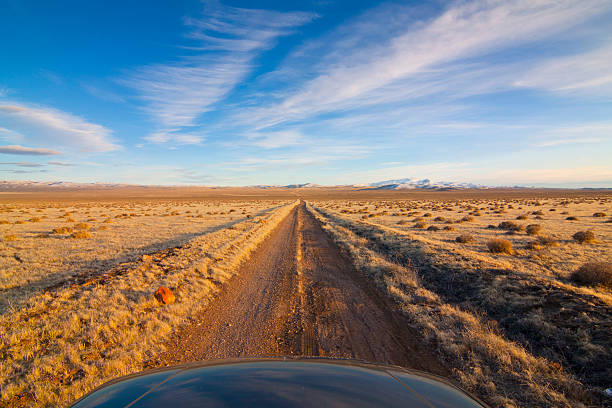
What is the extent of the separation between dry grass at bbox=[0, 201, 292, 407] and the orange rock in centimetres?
15

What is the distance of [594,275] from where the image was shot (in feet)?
27.2

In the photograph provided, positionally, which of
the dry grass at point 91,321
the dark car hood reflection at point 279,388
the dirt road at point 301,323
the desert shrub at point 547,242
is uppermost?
the dark car hood reflection at point 279,388

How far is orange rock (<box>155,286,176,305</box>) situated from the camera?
7477mm

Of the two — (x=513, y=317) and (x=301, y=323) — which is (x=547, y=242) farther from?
(x=301, y=323)

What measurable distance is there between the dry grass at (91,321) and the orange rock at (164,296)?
15 centimetres

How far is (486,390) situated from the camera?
3.95 metres

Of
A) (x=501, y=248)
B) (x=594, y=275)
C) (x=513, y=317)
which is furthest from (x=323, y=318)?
(x=501, y=248)

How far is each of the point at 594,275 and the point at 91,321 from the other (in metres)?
14.6

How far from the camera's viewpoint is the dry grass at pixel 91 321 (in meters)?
4.29

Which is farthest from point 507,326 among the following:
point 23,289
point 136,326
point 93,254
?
point 93,254

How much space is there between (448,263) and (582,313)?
16.0 ft

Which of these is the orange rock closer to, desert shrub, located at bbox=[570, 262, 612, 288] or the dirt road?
the dirt road

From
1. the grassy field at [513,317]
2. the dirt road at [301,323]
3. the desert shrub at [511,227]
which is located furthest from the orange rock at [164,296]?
the desert shrub at [511,227]

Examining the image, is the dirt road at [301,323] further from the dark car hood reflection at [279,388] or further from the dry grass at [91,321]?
the dark car hood reflection at [279,388]
